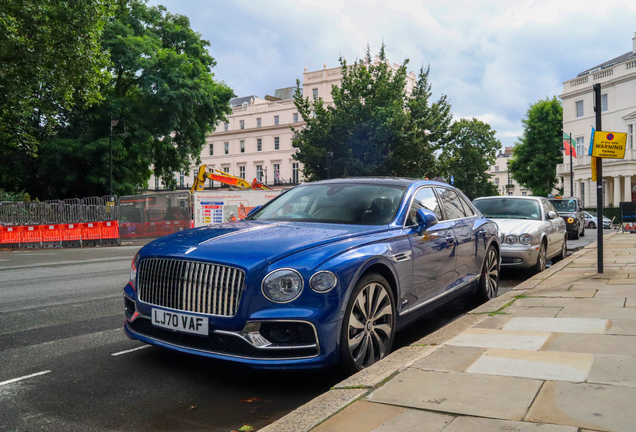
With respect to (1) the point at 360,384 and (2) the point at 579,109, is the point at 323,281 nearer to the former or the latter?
(1) the point at 360,384

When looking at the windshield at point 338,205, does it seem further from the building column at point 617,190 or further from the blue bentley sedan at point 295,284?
the building column at point 617,190

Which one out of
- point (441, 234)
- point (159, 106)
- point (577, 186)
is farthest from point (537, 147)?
point (441, 234)

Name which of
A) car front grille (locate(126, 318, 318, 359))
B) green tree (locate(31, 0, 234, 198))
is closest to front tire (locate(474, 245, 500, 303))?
car front grille (locate(126, 318, 318, 359))

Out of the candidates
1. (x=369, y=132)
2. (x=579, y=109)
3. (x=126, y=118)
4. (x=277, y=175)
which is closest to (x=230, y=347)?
(x=369, y=132)

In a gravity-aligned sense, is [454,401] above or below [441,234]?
below

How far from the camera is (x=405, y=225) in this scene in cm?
500

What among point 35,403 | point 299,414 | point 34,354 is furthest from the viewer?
point 34,354

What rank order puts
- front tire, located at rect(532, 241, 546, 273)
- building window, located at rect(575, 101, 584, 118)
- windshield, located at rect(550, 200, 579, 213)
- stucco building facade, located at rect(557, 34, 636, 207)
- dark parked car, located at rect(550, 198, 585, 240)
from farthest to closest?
building window, located at rect(575, 101, 584, 118), stucco building facade, located at rect(557, 34, 636, 207), windshield, located at rect(550, 200, 579, 213), dark parked car, located at rect(550, 198, 585, 240), front tire, located at rect(532, 241, 546, 273)

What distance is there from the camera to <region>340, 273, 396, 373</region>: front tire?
3848 millimetres

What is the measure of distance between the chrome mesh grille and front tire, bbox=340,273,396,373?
2.62 feet

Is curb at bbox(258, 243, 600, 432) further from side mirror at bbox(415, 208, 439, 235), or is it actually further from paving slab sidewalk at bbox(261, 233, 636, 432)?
side mirror at bbox(415, 208, 439, 235)

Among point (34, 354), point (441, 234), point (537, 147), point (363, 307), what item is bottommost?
point (34, 354)

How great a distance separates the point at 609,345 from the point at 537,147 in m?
61.8

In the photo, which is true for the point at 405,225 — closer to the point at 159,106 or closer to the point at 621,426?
the point at 621,426
